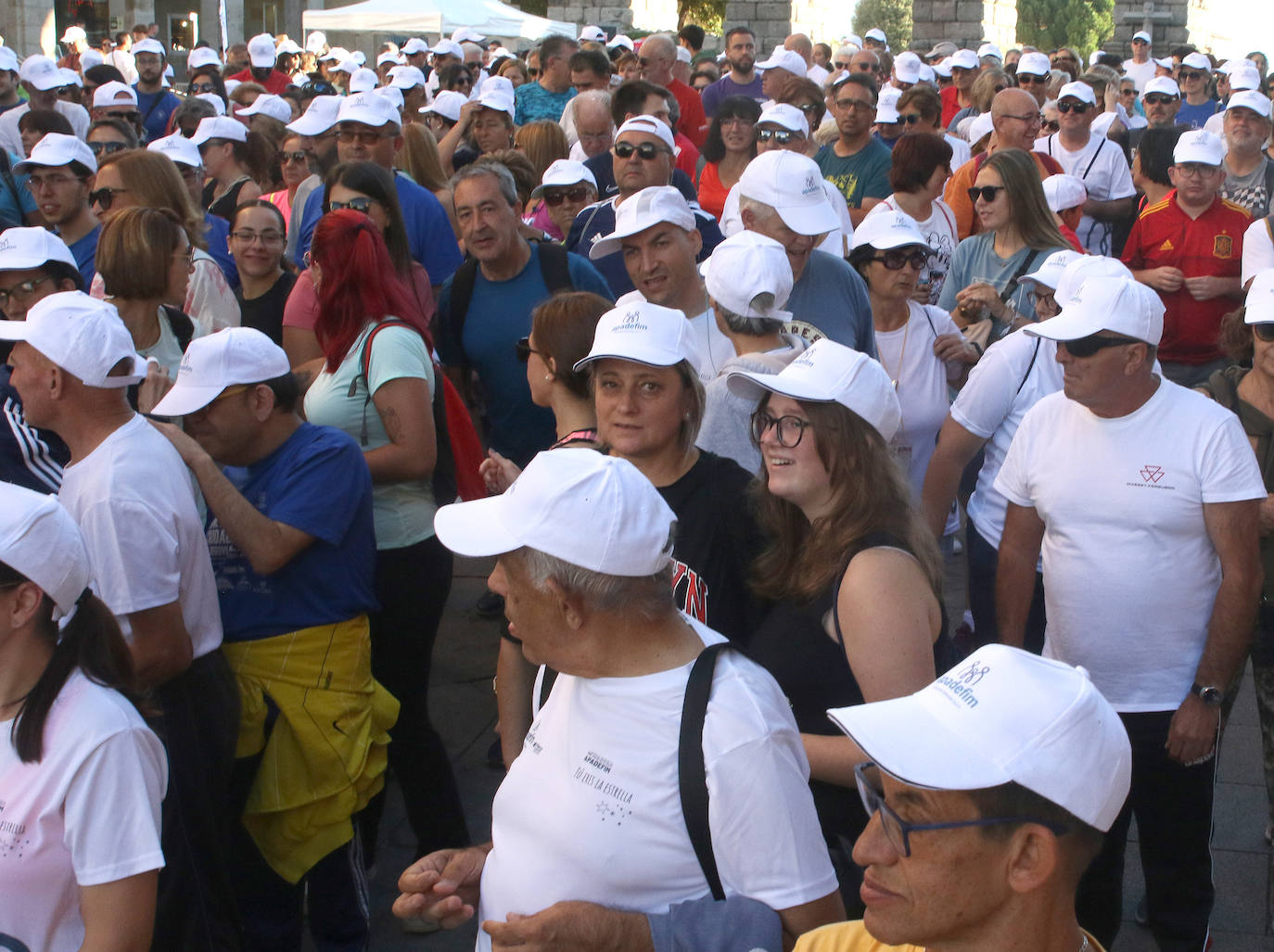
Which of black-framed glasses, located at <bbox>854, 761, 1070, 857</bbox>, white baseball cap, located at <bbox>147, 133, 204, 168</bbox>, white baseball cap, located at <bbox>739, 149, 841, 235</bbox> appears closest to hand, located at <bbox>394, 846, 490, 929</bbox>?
black-framed glasses, located at <bbox>854, 761, 1070, 857</bbox>

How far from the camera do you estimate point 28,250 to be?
13.7ft

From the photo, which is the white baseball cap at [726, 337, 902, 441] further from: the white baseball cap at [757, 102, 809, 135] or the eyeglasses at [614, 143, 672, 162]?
the white baseball cap at [757, 102, 809, 135]

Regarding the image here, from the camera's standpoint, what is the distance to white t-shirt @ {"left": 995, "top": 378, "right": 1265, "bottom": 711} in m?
3.10

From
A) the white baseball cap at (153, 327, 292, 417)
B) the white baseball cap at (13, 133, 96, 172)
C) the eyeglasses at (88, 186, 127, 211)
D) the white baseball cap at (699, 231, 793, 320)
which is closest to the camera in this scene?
the white baseball cap at (153, 327, 292, 417)

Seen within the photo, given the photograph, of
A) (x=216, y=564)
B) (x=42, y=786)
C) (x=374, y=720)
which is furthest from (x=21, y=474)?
(x=42, y=786)

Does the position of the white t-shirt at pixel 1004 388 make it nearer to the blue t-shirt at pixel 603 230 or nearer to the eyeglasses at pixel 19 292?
the blue t-shirt at pixel 603 230

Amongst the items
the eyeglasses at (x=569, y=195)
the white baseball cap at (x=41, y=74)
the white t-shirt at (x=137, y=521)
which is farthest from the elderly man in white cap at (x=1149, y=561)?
the white baseball cap at (x=41, y=74)

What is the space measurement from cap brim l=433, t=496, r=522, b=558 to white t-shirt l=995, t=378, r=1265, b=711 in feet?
5.46

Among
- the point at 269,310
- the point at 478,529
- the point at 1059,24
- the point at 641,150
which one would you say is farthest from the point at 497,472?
the point at 1059,24

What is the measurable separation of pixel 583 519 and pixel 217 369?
1.57 m

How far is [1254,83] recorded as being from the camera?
428 inches

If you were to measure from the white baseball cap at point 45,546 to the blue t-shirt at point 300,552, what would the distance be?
0.96 meters

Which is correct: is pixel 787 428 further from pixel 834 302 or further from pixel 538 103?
pixel 538 103

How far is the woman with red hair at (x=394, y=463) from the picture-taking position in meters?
3.79
